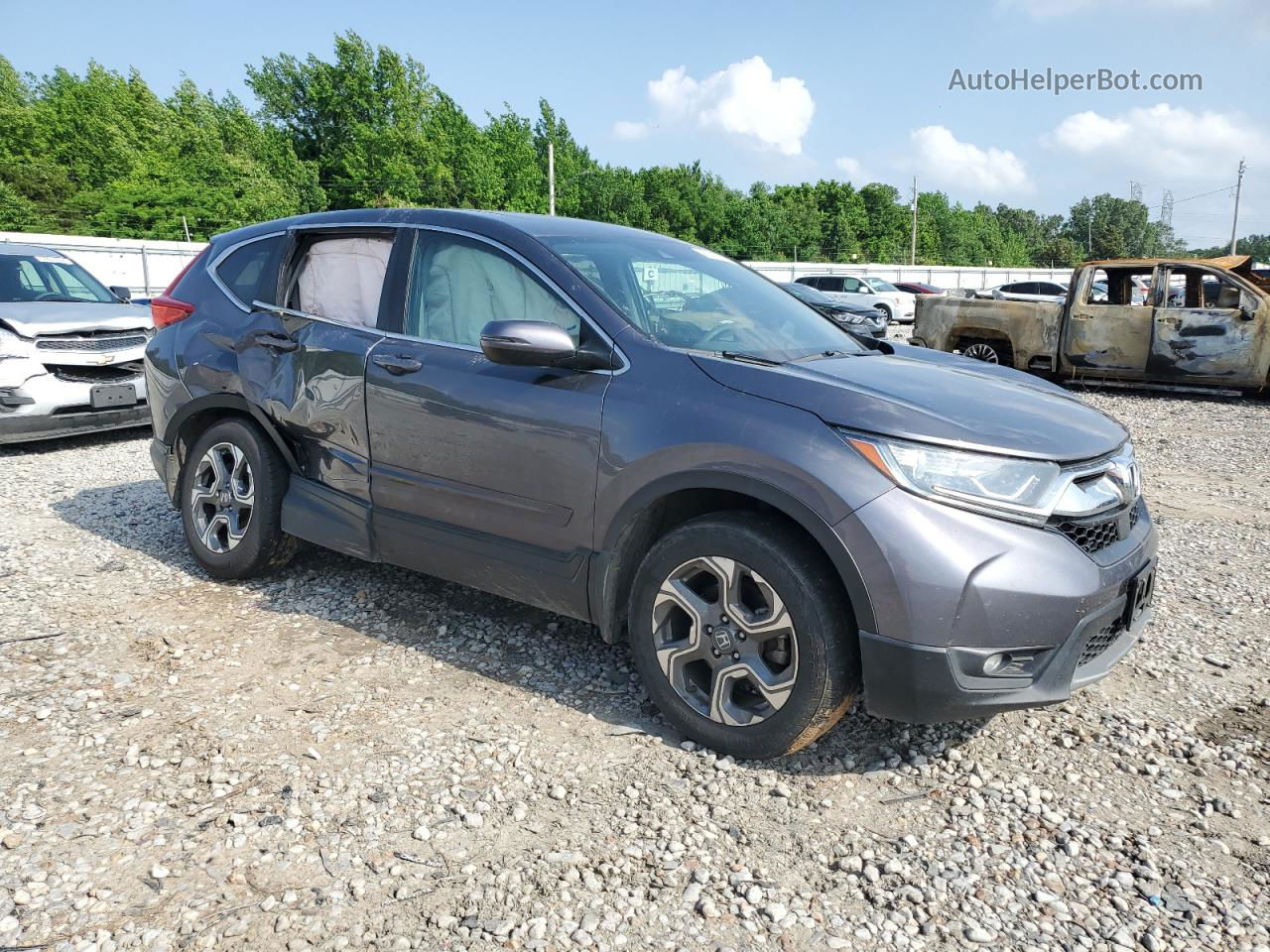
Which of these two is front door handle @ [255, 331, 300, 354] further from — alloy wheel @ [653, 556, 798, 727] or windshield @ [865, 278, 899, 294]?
windshield @ [865, 278, 899, 294]

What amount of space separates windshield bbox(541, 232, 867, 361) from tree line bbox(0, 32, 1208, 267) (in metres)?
40.4

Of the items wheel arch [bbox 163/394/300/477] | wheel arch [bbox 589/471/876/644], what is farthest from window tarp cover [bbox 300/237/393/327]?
wheel arch [bbox 589/471/876/644]

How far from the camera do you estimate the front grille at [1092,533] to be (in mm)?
2766

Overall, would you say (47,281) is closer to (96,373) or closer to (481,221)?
(96,373)

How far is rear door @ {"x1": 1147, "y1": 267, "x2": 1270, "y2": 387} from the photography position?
11.3 m

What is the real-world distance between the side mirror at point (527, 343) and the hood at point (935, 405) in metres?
0.48

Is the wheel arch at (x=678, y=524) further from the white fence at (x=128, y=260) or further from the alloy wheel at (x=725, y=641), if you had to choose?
the white fence at (x=128, y=260)

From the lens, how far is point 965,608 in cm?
261

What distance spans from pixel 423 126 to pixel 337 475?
66.3 meters

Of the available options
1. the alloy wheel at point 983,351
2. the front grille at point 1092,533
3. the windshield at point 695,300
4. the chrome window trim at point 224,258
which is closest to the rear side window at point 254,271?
the chrome window trim at point 224,258

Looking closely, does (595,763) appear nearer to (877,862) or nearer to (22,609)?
(877,862)

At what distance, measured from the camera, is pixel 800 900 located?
2.41 meters

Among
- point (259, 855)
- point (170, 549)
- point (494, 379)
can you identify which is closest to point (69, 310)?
point (170, 549)

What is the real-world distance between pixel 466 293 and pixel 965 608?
232 centimetres
